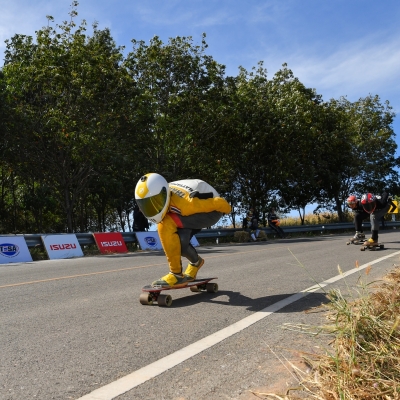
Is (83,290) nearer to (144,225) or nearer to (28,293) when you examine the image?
(28,293)

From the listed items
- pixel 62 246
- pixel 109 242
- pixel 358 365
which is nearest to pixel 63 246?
pixel 62 246

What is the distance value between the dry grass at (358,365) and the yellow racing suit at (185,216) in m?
3.03

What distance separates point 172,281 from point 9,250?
9666 millimetres

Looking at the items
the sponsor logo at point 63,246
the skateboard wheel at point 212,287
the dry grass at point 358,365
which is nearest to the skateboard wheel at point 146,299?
the skateboard wheel at point 212,287

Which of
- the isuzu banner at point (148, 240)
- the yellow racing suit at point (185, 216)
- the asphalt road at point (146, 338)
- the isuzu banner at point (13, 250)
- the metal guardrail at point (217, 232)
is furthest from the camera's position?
the isuzu banner at point (148, 240)

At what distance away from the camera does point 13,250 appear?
14766mm

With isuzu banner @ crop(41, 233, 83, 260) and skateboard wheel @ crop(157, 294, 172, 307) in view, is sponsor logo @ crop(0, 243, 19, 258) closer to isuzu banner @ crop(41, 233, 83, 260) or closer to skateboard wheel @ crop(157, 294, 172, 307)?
isuzu banner @ crop(41, 233, 83, 260)

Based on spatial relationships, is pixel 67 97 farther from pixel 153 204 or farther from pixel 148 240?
pixel 153 204

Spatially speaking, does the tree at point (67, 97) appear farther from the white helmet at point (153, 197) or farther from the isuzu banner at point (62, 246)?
the white helmet at point (153, 197)

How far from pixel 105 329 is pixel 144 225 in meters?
18.7

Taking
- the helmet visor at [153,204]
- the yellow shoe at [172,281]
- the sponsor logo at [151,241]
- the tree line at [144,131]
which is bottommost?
the yellow shoe at [172,281]

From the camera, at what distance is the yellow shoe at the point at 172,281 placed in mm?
6352

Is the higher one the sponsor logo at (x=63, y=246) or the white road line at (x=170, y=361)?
the sponsor logo at (x=63, y=246)

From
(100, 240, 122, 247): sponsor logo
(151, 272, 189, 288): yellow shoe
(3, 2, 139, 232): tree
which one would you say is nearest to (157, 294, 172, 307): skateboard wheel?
(151, 272, 189, 288): yellow shoe
